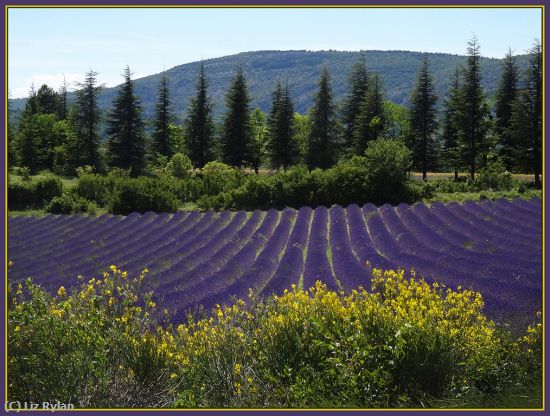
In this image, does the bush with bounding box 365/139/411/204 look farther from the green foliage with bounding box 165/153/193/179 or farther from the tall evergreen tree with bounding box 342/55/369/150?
the tall evergreen tree with bounding box 342/55/369/150

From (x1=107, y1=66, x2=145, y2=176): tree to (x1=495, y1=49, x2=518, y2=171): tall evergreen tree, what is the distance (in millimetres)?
28765

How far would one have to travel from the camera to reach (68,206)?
2748 centimetres

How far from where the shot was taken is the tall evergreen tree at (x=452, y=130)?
41.8 m

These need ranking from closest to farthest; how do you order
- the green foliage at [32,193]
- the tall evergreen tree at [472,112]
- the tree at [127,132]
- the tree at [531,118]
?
the green foliage at [32,193]
the tree at [531,118]
the tall evergreen tree at [472,112]
the tree at [127,132]

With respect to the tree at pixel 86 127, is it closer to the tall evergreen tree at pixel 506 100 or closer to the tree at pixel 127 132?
the tree at pixel 127 132

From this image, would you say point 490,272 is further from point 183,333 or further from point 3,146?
point 3,146

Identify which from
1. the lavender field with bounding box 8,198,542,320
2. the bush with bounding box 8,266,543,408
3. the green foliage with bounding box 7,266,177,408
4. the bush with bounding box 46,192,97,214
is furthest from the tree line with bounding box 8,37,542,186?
the green foliage with bounding box 7,266,177,408

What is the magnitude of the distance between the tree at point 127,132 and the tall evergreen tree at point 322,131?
46.8ft

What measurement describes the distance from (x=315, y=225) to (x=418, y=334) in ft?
44.5

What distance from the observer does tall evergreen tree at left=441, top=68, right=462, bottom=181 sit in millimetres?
41803

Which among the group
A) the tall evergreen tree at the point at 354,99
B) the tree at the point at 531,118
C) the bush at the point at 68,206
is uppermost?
the tall evergreen tree at the point at 354,99

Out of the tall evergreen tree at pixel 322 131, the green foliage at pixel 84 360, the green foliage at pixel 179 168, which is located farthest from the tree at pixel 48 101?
the green foliage at pixel 84 360

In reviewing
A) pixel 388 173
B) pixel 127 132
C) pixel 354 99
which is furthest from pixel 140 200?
pixel 354 99

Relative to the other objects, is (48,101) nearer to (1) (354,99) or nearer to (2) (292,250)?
(1) (354,99)
